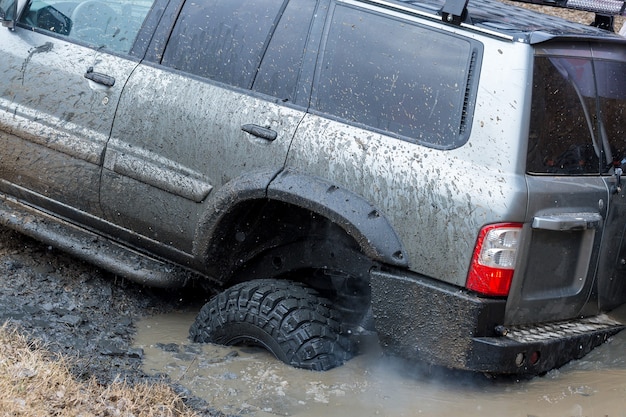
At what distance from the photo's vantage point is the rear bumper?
11.8 ft

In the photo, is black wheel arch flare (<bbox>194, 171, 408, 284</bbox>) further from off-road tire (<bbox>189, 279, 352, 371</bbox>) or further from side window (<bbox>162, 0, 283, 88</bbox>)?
side window (<bbox>162, 0, 283, 88</bbox>)

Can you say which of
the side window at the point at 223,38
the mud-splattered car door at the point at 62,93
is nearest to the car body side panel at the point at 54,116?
the mud-splattered car door at the point at 62,93

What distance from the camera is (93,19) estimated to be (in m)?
4.70

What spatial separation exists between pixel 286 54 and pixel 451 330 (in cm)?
146

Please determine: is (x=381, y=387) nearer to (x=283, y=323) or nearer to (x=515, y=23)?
(x=283, y=323)

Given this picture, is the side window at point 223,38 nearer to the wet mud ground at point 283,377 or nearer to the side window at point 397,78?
the side window at point 397,78

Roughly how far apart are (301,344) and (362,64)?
1271 millimetres

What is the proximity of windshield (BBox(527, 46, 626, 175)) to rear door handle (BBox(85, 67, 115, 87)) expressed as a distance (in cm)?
207

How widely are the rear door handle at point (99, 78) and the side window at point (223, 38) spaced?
29 cm

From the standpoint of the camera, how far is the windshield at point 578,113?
3.65 m

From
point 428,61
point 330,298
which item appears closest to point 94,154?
point 330,298

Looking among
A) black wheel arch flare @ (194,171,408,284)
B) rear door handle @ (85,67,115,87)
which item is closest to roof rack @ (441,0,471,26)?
black wheel arch flare @ (194,171,408,284)

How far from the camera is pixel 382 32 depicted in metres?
3.88

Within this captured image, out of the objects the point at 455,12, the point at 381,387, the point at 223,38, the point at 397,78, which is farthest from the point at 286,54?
the point at 381,387
